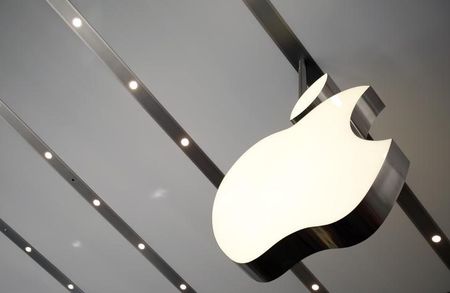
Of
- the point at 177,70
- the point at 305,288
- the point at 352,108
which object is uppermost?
the point at 177,70

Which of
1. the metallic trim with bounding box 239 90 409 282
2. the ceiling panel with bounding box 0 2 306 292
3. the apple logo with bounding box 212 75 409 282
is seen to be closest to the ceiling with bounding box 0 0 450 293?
the ceiling panel with bounding box 0 2 306 292

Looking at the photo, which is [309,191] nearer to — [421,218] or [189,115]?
[189,115]

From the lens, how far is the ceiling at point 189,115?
2.73 meters

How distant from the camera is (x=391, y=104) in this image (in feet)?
9.52

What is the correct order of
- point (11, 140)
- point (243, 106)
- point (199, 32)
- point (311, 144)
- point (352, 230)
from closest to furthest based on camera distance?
point (352, 230) < point (311, 144) < point (199, 32) < point (243, 106) < point (11, 140)

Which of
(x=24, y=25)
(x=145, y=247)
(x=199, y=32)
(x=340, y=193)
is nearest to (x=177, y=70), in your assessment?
(x=199, y=32)

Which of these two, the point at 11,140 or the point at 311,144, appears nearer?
the point at 311,144

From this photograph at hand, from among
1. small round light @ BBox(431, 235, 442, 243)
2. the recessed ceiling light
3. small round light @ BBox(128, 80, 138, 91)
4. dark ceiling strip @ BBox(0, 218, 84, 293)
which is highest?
small round light @ BBox(128, 80, 138, 91)

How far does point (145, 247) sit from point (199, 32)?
2016mm

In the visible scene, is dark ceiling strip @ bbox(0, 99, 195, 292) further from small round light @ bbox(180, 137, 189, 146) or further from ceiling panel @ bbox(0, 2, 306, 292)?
small round light @ bbox(180, 137, 189, 146)

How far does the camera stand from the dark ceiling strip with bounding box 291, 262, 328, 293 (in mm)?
3863

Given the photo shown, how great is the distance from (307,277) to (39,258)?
240 centimetres

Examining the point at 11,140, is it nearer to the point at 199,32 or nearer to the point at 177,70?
the point at 177,70

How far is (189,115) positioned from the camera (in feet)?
10.6
